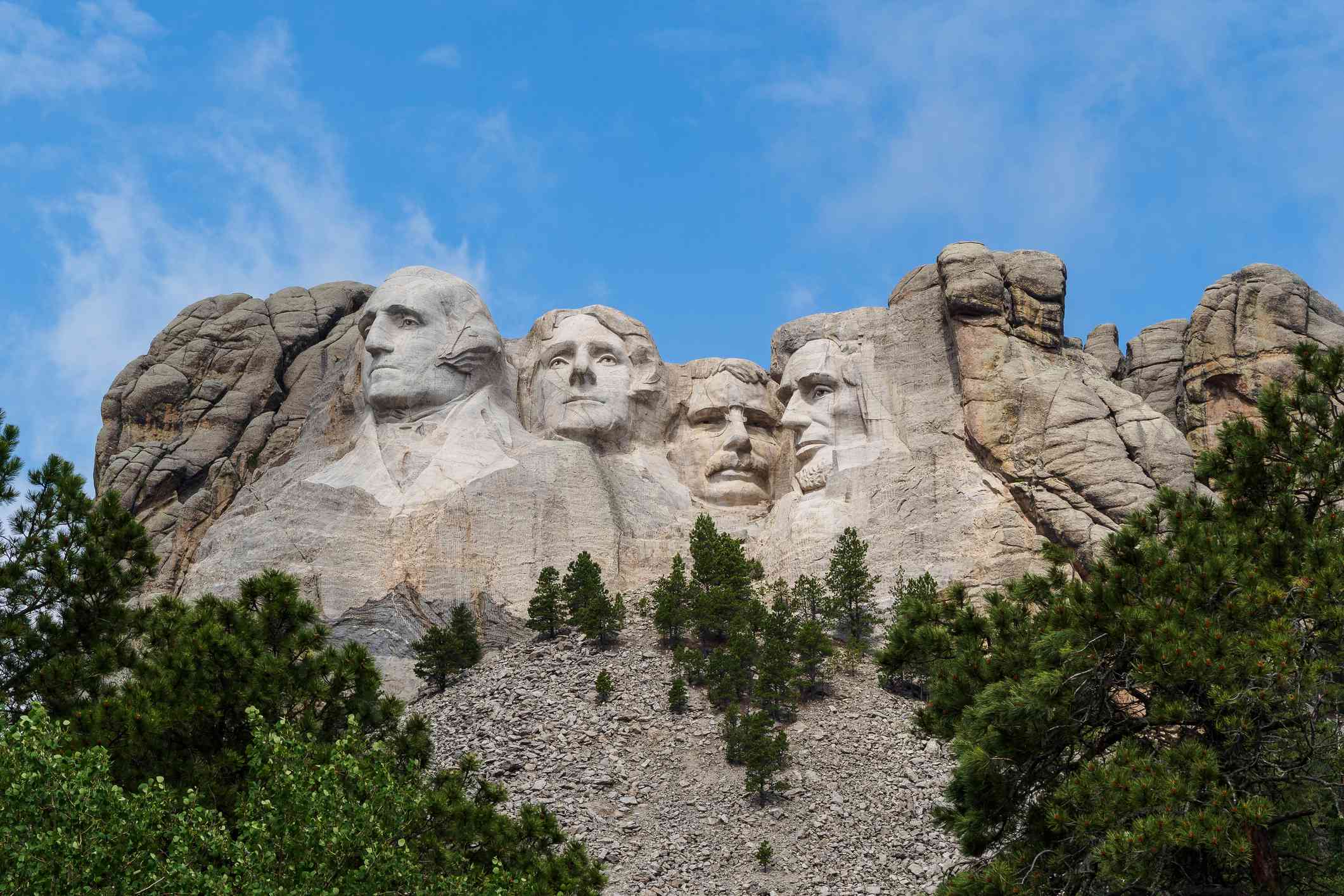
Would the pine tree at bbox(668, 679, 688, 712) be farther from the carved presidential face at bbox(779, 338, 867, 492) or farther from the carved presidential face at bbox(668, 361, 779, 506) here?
the carved presidential face at bbox(668, 361, 779, 506)

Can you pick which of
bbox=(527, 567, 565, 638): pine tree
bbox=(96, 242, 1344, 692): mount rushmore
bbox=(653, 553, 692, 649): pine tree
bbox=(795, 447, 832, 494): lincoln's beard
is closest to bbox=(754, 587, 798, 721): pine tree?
bbox=(653, 553, 692, 649): pine tree

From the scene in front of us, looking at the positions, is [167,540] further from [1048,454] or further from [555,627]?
[1048,454]

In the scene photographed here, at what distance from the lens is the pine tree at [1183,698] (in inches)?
741

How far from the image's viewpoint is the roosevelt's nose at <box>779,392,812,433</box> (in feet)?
138

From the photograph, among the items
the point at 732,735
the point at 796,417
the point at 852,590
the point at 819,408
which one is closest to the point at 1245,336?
the point at 819,408

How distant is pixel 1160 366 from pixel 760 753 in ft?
53.1

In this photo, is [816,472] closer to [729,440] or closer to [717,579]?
[729,440]

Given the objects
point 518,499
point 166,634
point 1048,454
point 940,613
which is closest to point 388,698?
point 166,634

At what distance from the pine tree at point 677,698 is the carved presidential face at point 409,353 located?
413 inches

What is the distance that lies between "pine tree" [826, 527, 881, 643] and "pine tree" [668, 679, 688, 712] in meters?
3.85

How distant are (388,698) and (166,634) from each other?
2.73 meters

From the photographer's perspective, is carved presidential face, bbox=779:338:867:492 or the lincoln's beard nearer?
the lincoln's beard

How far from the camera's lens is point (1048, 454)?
38156 mm

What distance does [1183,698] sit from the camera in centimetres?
1945
